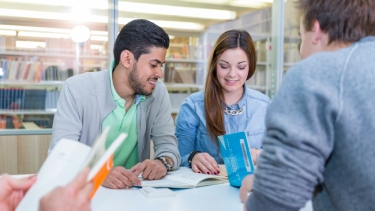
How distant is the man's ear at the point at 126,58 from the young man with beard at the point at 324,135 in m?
1.35

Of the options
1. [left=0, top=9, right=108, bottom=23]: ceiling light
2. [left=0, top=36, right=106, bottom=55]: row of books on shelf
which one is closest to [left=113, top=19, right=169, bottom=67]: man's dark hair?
[left=0, top=9, right=108, bottom=23]: ceiling light

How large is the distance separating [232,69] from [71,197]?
151 centimetres

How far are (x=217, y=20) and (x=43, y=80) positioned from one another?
111 inches

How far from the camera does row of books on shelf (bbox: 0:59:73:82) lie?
163 inches

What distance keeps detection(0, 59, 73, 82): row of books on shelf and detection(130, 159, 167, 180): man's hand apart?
3138mm

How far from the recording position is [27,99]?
420 centimetres

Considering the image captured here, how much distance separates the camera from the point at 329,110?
0.63 m

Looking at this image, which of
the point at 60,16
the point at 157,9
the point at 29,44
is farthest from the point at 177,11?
the point at 29,44

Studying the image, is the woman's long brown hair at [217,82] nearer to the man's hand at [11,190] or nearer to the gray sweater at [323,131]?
the man's hand at [11,190]

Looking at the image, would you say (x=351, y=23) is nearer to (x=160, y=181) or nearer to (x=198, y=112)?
(x=160, y=181)

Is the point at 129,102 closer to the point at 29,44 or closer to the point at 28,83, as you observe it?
the point at 28,83

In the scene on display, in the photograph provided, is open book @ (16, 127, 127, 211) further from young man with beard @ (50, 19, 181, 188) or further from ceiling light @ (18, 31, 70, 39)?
ceiling light @ (18, 31, 70, 39)

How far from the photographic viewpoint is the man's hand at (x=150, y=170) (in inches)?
59.7

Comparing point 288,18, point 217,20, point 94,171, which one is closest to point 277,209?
point 94,171
